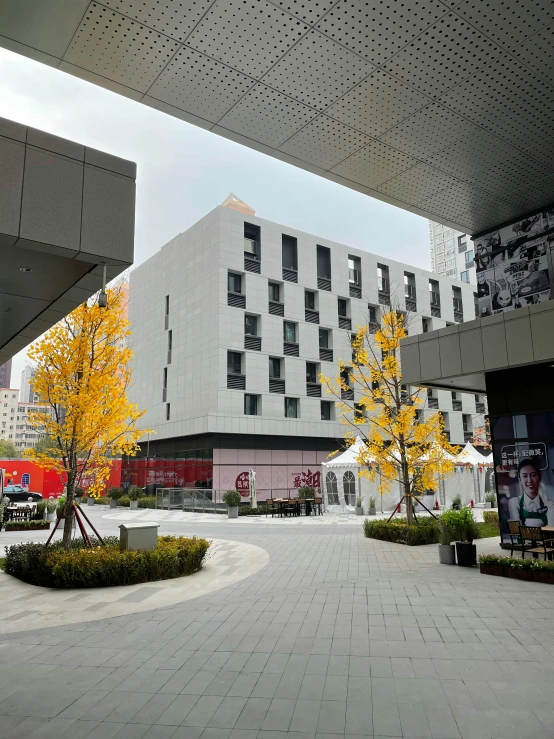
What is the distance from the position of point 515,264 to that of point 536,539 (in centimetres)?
614

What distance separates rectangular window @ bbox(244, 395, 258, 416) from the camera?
3703 centimetres

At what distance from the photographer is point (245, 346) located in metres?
37.2

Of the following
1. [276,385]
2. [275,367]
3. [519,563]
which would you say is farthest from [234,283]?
[519,563]

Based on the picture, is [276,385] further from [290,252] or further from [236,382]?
[290,252]

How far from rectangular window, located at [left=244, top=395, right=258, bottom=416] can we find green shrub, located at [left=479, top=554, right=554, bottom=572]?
26.3 m

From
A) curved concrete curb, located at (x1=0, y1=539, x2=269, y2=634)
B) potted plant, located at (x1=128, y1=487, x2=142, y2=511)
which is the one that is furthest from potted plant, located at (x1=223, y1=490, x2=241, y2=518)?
curved concrete curb, located at (x1=0, y1=539, x2=269, y2=634)

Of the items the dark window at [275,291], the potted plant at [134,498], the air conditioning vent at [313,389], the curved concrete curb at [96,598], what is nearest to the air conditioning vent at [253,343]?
the dark window at [275,291]

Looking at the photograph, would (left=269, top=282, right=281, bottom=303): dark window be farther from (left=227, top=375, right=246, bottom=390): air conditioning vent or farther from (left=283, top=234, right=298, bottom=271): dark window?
(left=227, top=375, right=246, bottom=390): air conditioning vent

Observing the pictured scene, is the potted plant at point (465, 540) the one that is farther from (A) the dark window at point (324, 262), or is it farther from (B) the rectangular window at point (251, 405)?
(A) the dark window at point (324, 262)

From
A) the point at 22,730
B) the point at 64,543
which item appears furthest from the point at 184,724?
the point at 64,543

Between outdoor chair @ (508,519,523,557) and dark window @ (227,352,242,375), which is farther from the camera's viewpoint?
dark window @ (227,352,242,375)

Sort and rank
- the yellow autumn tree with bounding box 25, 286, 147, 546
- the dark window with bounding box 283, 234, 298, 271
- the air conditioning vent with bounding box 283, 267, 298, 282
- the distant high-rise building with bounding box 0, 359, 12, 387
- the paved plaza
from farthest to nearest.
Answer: the distant high-rise building with bounding box 0, 359, 12, 387
the dark window with bounding box 283, 234, 298, 271
the air conditioning vent with bounding box 283, 267, 298, 282
the yellow autumn tree with bounding box 25, 286, 147, 546
the paved plaza

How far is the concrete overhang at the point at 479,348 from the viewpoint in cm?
1092

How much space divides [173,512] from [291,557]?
63.9 ft
